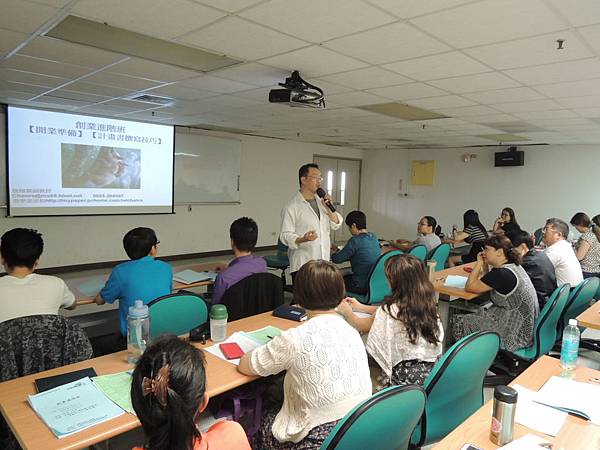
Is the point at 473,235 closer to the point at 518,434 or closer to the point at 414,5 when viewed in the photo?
the point at 414,5

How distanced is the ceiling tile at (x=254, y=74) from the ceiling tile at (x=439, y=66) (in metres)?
0.97

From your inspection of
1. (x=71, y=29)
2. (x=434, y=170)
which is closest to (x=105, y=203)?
(x=71, y=29)

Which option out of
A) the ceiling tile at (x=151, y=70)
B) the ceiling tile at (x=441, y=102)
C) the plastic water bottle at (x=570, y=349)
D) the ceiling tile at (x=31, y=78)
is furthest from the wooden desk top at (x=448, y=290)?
the ceiling tile at (x=31, y=78)

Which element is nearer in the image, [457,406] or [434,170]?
[457,406]

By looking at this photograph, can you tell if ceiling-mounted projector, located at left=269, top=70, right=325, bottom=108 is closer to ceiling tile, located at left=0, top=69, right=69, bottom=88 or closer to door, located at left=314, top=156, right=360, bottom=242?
ceiling tile, located at left=0, top=69, right=69, bottom=88

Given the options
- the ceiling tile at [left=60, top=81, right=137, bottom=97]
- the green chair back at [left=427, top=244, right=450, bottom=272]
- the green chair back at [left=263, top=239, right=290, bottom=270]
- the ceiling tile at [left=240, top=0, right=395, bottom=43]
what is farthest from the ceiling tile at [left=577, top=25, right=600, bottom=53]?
the ceiling tile at [left=60, top=81, right=137, bottom=97]

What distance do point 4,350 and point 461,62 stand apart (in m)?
3.29

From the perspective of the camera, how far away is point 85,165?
643 cm

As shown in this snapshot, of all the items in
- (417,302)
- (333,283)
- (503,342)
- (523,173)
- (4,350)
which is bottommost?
(503,342)

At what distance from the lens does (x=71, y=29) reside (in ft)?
8.97

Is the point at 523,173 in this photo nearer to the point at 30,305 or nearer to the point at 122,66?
the point at 122,66

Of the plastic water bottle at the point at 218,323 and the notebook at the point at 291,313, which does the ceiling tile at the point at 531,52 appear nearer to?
the notebook at the point at 291,313

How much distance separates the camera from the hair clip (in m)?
0.95

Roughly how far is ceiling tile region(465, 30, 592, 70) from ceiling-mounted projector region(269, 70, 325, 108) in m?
1.27
